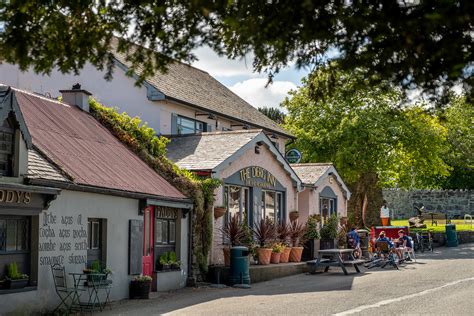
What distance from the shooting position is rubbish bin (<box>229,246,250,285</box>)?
2172 cm

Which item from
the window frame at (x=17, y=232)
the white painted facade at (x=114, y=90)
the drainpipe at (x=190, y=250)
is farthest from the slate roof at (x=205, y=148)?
the window frame at (x=17, y=232)

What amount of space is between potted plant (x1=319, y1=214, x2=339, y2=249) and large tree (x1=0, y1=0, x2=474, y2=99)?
21527mm

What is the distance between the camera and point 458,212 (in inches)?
2303

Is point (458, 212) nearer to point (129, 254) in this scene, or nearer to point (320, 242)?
point (320, 242)

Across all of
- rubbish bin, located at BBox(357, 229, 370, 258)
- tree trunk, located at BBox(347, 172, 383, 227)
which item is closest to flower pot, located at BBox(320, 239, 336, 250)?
rubbish bin, located at BBox(357, 229, 370, 258)

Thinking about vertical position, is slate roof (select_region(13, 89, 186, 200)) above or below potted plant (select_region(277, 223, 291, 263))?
above

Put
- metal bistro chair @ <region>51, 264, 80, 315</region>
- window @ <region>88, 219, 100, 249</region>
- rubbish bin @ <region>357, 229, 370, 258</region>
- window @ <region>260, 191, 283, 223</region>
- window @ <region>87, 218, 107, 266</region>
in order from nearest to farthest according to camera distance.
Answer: metal bistro chair @ <region>51, 264, 80, 315</region>, window @ <region>87, 218, 107, 266</region>, window @ <region>88, 219, 100, 249</region>, window @ <region>260, 191, 283, 223</region>, rubbish bin @ <region>357, 229, 370, 258</region>

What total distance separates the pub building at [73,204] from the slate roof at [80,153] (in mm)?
39

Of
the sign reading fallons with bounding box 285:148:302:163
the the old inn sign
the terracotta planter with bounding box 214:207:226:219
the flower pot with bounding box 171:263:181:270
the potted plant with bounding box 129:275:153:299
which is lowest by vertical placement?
the potted plant with bounding box 129:275:153:299

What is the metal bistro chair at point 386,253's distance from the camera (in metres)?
26.8

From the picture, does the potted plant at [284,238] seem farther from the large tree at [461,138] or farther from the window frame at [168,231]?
the large tree at [461,138]

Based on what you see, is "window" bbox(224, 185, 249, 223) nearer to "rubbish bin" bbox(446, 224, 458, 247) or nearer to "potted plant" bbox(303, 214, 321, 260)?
"potted plant" bbox(303, 214, 321, 260)

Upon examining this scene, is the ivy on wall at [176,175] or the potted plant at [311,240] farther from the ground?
the ivy on wall at [176,175]

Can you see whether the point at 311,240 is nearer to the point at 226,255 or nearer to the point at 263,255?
the point at 263,255
